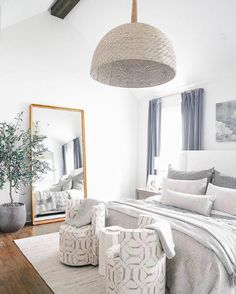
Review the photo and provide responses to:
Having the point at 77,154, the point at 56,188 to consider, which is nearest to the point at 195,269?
the point at 56,188

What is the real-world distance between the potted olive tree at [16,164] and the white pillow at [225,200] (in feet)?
9.24

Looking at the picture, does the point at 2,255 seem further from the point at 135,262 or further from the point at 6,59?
the point at 6,59

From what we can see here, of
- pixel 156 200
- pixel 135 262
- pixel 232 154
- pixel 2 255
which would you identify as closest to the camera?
pixel 135 262

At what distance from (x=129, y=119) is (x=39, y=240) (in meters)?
3.19

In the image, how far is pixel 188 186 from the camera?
3229 mm

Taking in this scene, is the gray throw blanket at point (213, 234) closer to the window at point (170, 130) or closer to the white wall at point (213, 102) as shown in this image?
the white wall at point (213, 102)

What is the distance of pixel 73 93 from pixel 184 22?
2.36m

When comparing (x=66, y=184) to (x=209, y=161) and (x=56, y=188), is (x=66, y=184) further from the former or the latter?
(x=209, y=161)

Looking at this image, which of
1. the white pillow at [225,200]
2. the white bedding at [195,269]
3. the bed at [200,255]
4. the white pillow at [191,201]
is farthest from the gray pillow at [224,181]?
the white bedding at [195,269]

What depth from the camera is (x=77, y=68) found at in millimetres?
4996

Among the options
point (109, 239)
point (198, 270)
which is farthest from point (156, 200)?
point (198, 270)

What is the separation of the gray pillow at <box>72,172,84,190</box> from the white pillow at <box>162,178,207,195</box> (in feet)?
6.62

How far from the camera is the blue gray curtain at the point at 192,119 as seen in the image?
4375 mm

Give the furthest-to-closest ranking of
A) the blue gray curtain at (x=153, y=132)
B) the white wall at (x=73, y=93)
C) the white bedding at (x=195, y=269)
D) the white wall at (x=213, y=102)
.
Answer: the blue gray curtain at (x=153, y=132) → the white wall at (x=73, y=93) → the white wall at (x=213, y=102) → the white bedding at (x=195, y=269)
